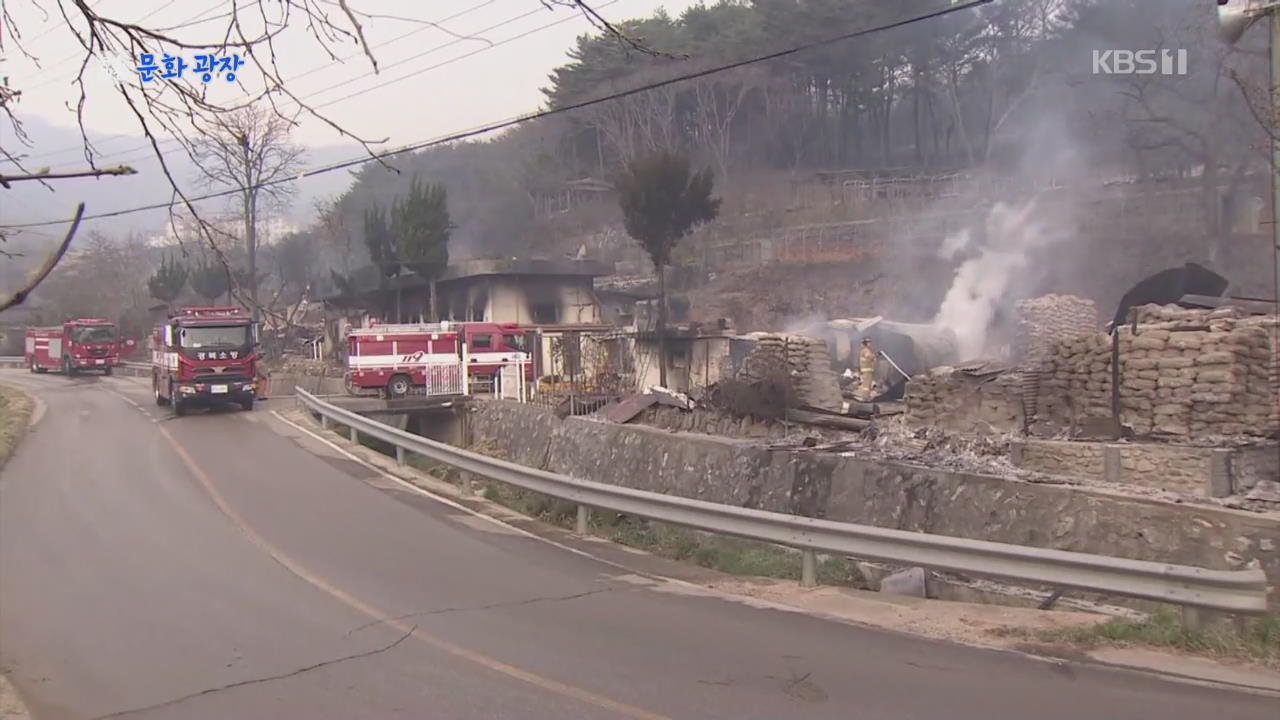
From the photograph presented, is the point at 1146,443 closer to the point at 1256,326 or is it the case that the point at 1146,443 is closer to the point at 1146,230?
the point at 1256,326

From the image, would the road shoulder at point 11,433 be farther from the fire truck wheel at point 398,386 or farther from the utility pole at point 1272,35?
the utility pole at point 1272,35

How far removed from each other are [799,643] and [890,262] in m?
46.4

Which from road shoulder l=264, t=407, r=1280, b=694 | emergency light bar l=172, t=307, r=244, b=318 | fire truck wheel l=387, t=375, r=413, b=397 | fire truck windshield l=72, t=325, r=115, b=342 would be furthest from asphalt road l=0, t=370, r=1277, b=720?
fire truck windshield l=72, t=325, r=115, b=342

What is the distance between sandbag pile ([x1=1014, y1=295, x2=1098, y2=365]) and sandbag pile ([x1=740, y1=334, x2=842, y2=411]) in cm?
516

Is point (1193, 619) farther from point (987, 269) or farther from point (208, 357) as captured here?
point (987, 269)

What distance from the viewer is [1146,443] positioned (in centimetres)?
1467

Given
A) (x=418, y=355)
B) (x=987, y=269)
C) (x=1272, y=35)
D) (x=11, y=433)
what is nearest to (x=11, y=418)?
(x=11, y=433)

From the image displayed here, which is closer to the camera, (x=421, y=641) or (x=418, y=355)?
(x=421, y=641)

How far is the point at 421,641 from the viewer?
7.07 meters

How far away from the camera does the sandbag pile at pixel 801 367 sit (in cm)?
2086

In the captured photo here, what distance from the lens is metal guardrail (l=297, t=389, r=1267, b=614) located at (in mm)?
6387

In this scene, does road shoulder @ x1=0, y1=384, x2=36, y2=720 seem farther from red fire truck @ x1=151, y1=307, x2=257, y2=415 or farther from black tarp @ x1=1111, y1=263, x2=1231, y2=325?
black tarp @ x1=1111, y1=263, x2=1231, y2=325

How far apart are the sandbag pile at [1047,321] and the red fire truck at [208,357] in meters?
20.2

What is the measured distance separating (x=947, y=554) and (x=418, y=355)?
85.4 ft
